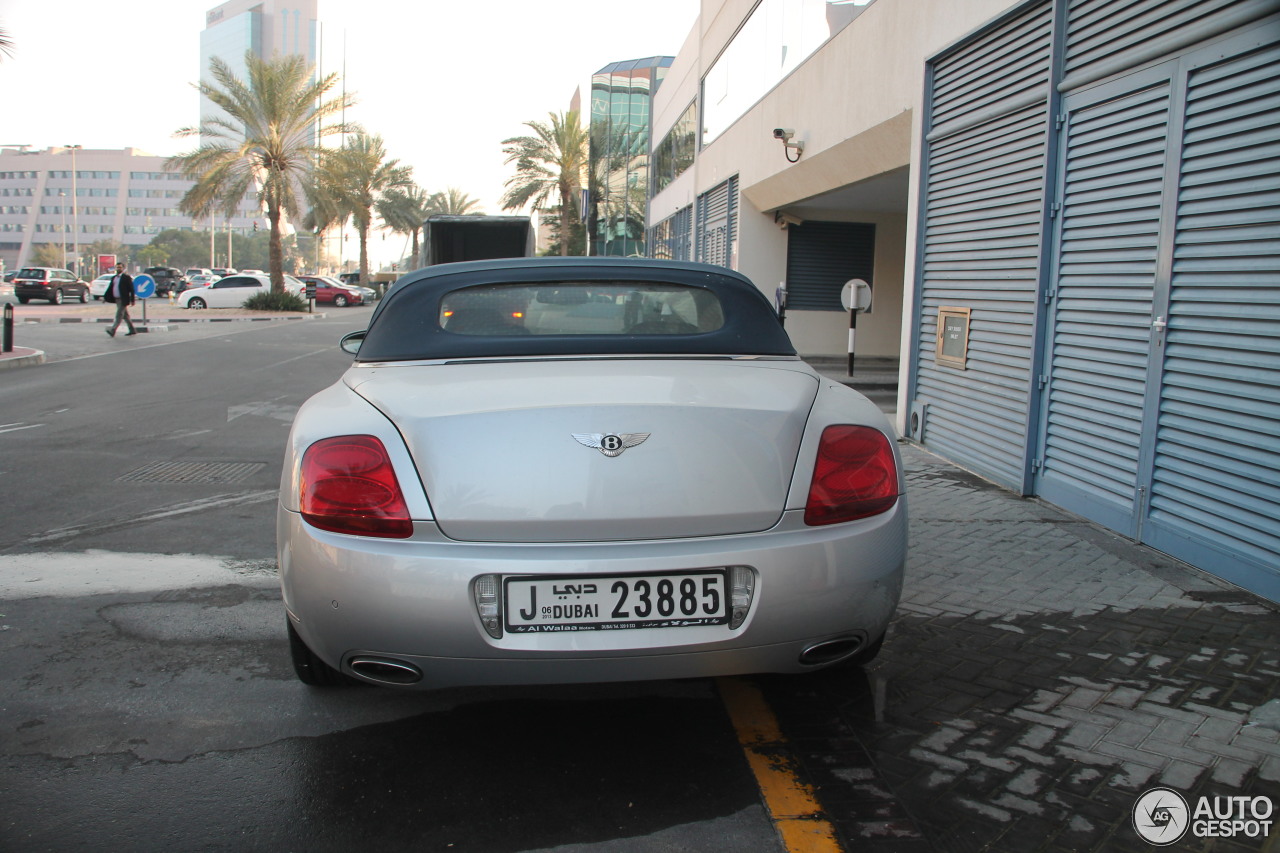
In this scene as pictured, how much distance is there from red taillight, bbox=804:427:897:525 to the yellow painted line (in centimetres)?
76

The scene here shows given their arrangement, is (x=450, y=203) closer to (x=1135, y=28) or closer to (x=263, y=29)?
(x=1135, y=28)

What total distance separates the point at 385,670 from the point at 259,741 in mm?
638

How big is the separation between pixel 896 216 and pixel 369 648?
63.0 ft

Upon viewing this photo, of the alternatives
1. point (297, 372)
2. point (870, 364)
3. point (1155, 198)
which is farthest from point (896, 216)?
point (1155, 198)

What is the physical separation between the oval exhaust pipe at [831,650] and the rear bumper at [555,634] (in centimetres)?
2

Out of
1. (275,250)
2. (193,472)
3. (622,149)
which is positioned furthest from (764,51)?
(622,149)

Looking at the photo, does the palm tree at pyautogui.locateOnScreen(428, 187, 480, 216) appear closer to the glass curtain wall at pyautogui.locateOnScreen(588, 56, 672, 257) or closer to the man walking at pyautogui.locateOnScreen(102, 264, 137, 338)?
the glass curtain wall at pyautogui.locateOnScreen(588, 56, 672, 257)

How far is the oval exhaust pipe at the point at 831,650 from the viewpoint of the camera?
106 inches

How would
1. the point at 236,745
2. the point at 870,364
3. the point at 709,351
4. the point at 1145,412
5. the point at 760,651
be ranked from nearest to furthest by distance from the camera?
the point at 760,651 < the point at 236,745 < the point at 709,351 < the point at 1145,412 < the point at 870,364

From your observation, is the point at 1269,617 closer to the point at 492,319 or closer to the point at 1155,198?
the point at 1155,198

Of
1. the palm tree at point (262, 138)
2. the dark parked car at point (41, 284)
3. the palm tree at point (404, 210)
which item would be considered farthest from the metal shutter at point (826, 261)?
the palm tree at point (404, 210)

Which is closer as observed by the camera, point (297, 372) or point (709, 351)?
point (709, 351)

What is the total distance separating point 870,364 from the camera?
762 inches

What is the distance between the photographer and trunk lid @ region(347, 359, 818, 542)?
254cm
